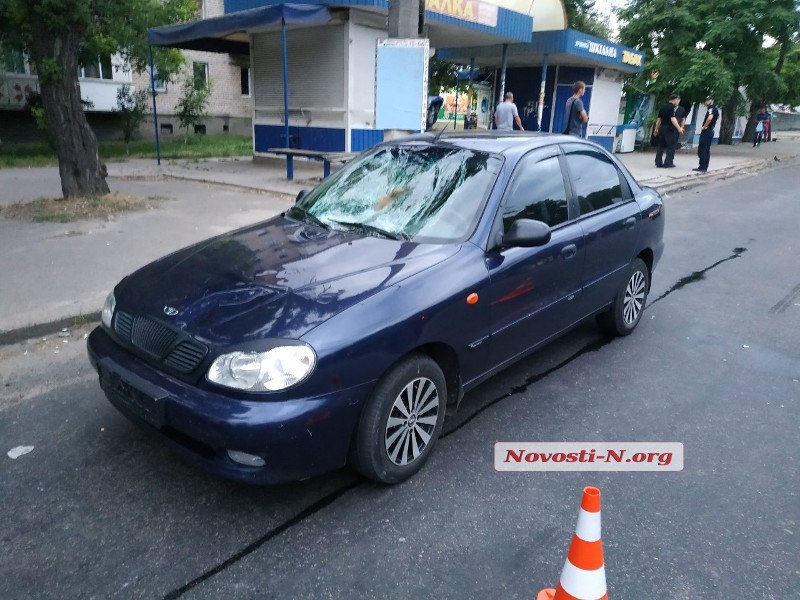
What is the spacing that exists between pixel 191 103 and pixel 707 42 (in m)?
19.1

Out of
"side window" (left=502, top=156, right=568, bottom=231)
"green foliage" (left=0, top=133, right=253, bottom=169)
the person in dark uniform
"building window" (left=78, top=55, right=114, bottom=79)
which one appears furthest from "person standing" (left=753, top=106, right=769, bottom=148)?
"side window" (left=502, top=156, right=568, bottom=231)

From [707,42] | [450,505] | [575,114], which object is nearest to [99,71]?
[575,114]

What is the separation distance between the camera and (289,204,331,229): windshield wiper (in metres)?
3.96

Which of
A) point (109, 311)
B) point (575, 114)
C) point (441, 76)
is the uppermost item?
point (441, 76)

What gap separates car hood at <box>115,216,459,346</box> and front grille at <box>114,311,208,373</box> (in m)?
0.04

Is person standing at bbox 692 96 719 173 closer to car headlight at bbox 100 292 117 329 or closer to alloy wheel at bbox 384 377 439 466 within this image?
alloy wheel at bbox 384 377 439 466

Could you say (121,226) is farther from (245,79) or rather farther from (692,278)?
(245,79)

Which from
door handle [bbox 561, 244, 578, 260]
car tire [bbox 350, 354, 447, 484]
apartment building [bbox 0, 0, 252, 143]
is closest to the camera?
car tire [bbox 350, 354, 447, 484]

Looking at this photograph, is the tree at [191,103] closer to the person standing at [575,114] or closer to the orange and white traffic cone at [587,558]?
the person standing at [575,114]

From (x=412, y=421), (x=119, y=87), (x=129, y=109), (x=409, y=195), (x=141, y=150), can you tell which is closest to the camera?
(x=412, y=421)

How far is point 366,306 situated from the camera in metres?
2.89

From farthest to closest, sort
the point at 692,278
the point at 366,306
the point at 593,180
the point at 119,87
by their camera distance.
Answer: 1. the point at 119,87
2. the point at 692,278
3. the point at 593,180
4. the point at 366,306

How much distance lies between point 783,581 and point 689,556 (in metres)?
0.35

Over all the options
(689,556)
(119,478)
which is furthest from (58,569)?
(689,556)
